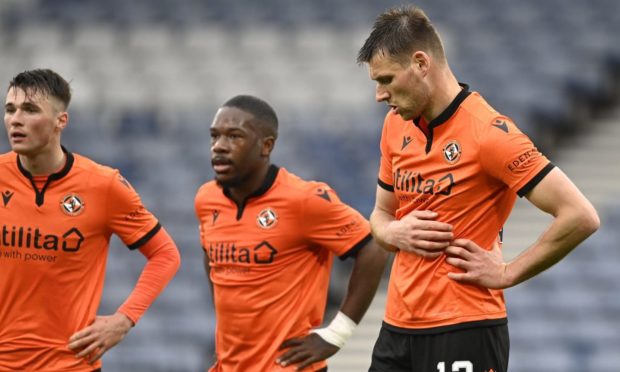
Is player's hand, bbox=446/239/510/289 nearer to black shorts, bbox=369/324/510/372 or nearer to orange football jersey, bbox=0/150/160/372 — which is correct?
black shorts, bbox=369/324/510/372

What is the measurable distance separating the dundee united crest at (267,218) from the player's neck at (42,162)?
1.05 meters

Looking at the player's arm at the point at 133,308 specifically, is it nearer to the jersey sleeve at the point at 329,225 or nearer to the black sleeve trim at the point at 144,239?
the black sleeve trim at the point at 144,239

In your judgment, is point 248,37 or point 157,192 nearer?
point 157,192

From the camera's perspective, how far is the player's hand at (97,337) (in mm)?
5625

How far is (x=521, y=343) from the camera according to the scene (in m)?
11.2

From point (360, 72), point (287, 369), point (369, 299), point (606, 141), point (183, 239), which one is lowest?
point (287, 369)

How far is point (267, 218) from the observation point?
20.0 ft

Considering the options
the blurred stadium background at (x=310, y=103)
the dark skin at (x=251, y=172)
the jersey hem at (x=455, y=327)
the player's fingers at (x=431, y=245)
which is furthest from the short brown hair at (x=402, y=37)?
the blurred stadium background at (x=310, y=103)

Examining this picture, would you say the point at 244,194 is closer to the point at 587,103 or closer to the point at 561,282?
the point at 561,282

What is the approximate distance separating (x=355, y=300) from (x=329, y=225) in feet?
1.40

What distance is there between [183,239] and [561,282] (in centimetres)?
399

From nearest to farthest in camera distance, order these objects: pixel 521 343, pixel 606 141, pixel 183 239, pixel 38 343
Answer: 1. pixel 38 343
2. pixel 521 343
3. pixel 183 239
4. pixel 606 141

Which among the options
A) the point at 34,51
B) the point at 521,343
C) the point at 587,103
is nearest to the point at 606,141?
the point at 587,103

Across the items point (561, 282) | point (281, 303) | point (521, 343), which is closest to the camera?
point (281, 303)
